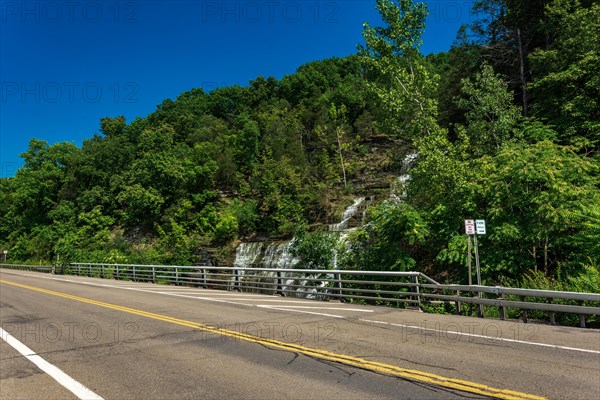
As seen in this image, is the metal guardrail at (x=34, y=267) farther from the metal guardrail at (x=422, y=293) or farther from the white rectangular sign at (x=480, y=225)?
the white rectangular sign at (x=480, y=225)

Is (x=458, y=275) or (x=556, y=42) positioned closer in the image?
(x=458, y=275)

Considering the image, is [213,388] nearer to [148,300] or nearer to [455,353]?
[455,353]

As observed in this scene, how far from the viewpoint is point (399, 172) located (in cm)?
4231

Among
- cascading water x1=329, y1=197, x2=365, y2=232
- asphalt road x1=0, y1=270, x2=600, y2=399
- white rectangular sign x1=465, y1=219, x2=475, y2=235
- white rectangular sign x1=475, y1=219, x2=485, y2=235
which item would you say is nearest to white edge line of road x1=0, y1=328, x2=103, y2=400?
asphalt road x1=0, y1=270, x2=600, y2=399

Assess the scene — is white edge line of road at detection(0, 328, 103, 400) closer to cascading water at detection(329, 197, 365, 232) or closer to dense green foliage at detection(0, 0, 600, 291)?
dense green foliage at detection(0, 0, 600, 291)

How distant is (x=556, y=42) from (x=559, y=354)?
73.7 ft

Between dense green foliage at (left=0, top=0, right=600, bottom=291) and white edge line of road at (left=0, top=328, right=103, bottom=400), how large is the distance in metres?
11.0

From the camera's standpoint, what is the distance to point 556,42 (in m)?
21.8

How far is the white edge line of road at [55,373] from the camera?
4.62 metres

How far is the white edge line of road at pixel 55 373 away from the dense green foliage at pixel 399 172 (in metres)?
11.0

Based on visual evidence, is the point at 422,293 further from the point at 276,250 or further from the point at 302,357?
the point at 276,250

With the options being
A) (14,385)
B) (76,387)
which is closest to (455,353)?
(76,387)

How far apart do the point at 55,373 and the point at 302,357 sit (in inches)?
142

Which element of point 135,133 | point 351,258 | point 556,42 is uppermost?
point 135,133
